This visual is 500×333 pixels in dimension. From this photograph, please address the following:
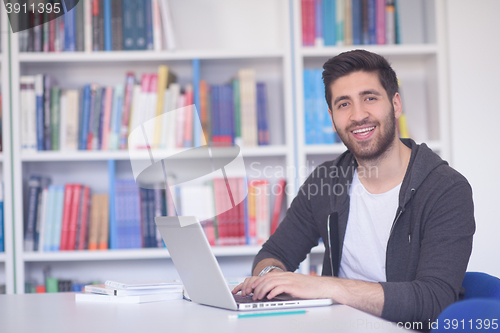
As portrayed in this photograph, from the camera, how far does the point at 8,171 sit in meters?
2.24

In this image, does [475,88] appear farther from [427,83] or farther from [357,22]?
[357,22]

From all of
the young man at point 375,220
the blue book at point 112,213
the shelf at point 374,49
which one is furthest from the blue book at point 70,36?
the young man at point 375,220

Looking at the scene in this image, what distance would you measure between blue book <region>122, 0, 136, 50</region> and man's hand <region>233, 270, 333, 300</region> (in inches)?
64.0

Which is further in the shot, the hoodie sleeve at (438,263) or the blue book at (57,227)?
the blue book at (57,227)

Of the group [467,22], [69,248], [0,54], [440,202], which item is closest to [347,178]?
[440,202]

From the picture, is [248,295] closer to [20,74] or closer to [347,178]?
[347,178]

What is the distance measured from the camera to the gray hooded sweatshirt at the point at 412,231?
108cm

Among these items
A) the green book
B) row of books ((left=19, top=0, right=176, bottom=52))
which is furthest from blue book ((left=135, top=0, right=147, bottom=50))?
the green book

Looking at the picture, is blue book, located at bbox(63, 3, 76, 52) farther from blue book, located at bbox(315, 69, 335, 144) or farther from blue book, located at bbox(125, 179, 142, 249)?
blue book, located at bbox(315, 69, 335, 144)

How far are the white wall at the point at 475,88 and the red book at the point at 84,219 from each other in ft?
5.98

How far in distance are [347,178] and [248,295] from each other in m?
0.63

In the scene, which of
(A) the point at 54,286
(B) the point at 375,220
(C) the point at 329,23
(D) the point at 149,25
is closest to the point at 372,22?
(C) the point at 329,23

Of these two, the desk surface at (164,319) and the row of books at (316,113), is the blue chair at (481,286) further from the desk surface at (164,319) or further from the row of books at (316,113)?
the row of books at (316,113)

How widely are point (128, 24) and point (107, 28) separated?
4.2 inches
